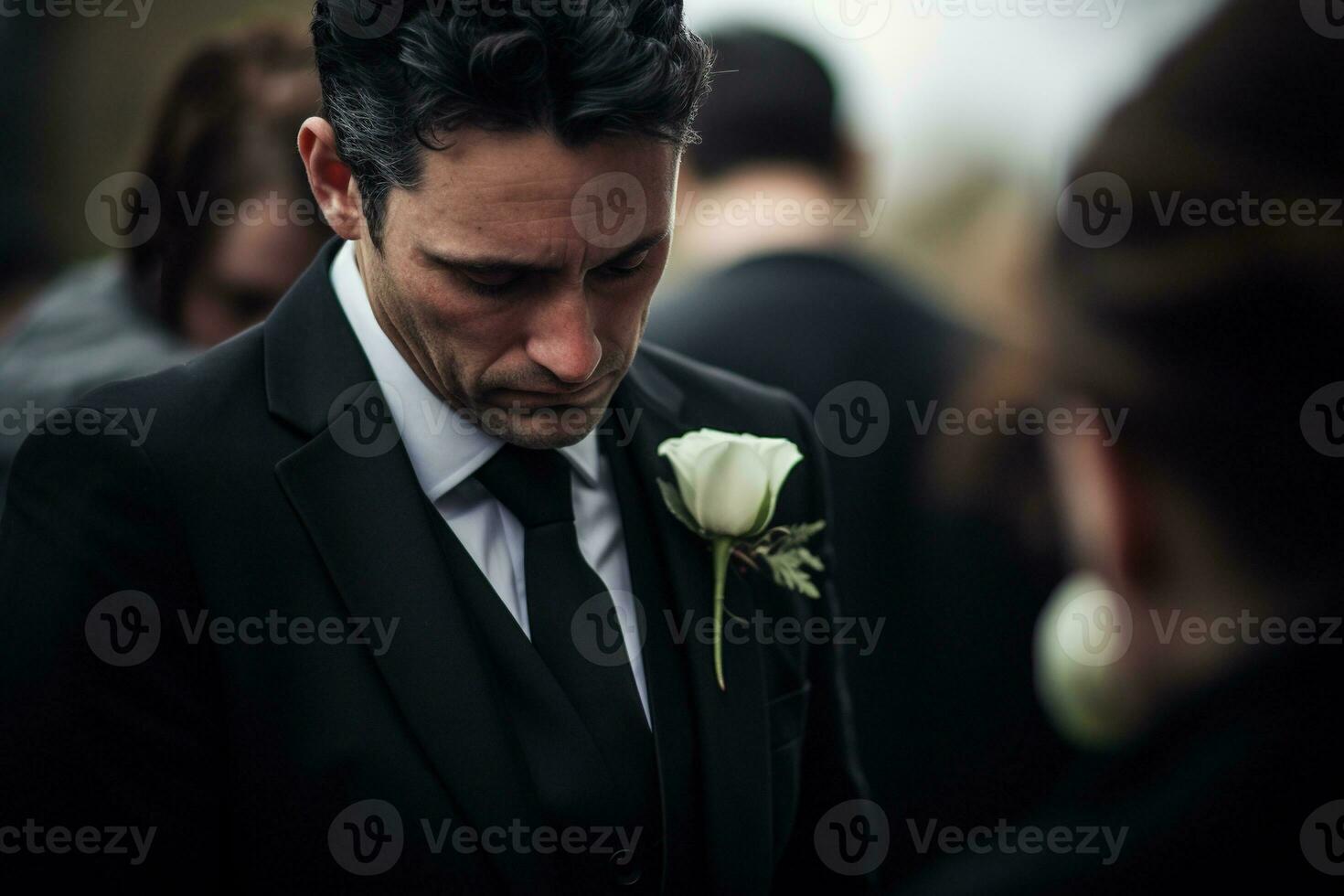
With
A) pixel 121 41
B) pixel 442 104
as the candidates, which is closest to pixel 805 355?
pixel 442 104

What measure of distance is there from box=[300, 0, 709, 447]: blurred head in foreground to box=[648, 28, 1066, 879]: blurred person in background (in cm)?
128

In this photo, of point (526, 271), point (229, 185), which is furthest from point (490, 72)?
point (229, 185)

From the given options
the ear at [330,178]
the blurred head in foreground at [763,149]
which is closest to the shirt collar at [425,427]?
the ear at [330,178]

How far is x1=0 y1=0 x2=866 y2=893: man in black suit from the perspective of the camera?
51.3 inches

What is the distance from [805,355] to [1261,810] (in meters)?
1.94

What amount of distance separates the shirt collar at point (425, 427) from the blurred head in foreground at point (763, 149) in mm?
1544

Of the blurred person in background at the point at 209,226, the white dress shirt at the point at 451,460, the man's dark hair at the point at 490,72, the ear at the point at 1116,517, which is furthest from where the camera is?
the blurred person in background at the point at 209,226


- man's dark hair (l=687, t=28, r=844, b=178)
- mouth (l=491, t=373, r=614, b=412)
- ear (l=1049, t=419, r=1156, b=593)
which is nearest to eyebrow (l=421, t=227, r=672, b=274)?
mouth (l=491, t=373, r=614, b=412)

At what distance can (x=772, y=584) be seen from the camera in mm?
1784

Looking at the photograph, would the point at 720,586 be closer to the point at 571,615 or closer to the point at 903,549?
the point at 571,615

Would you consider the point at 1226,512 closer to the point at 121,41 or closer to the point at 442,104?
the point at 442,104

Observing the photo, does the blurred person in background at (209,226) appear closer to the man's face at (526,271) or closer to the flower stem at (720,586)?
the man's face at (526,271)

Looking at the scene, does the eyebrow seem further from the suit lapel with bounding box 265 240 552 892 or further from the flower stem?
the flower stem

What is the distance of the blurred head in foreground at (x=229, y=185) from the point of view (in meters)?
2.70
